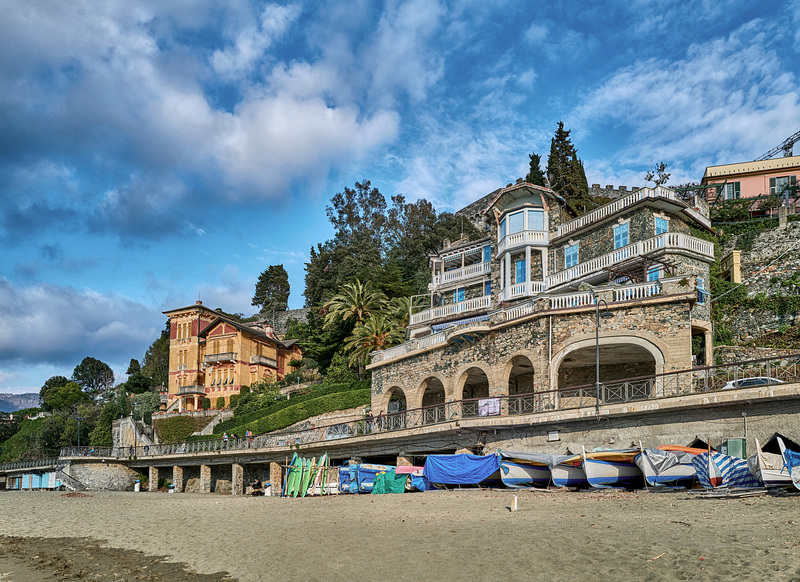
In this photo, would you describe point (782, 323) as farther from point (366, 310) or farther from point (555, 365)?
point (366, 310)

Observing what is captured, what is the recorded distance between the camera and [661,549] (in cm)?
1151

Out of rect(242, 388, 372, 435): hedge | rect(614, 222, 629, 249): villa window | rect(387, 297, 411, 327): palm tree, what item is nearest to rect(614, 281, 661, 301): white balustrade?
rect(614, 222, 629, 249): villa window

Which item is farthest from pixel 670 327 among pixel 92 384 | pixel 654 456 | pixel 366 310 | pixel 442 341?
pixel 92 384

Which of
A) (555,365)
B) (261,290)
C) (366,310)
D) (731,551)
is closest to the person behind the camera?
(731,551)

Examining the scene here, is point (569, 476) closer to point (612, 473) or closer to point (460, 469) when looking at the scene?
point (612, 473)

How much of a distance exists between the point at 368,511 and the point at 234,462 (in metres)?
24.5

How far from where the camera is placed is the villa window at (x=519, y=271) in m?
40.2

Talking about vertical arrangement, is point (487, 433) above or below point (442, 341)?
below

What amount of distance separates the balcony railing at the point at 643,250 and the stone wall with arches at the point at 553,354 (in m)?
6.39

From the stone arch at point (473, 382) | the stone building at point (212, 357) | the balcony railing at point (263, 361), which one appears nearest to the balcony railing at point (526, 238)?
the stone arch at point (473, 382)

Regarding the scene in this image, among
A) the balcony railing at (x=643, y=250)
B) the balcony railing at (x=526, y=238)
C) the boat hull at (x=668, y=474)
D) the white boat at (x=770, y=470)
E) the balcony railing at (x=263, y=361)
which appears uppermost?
the balcony railing at (x=526, y=238)

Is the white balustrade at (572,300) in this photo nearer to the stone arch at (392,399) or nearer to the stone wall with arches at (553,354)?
Result: the stone wall with arches at (553,354)

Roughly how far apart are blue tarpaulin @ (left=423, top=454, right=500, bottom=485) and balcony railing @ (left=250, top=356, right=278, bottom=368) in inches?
1718

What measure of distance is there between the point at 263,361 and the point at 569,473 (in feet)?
163
